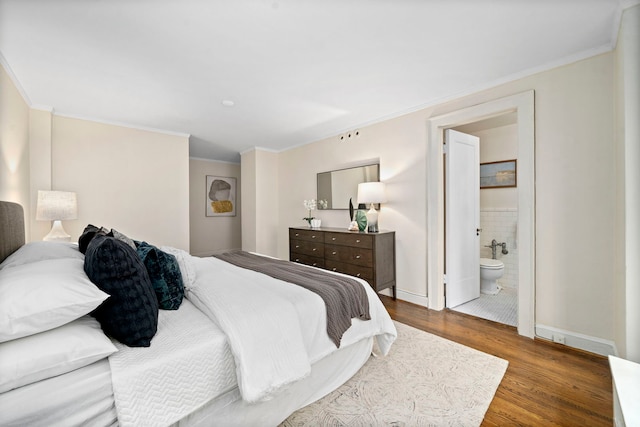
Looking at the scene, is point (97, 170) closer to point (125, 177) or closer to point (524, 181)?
point (125, 177)

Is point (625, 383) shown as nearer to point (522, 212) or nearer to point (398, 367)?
point (398, 367)

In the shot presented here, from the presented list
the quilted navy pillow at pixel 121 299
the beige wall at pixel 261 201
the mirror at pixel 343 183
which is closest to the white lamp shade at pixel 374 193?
the mirror at pixel 343 183

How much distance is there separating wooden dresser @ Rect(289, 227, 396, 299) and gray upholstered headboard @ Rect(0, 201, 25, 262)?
117 inches

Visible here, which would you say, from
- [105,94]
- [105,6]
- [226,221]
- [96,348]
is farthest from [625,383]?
[226,221]

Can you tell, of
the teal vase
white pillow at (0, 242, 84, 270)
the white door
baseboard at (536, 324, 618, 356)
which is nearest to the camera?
white pillow at (0, 242, 84, 270)

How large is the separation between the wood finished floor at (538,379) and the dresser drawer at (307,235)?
1.71 m

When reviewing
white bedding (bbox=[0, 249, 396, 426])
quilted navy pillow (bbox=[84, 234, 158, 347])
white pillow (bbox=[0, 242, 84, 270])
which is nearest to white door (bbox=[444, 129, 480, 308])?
white bedding (bbox=[0, 249, 396, 426])

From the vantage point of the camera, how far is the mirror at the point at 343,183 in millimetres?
3969

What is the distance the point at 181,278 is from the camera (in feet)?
5.63

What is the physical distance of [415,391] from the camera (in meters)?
1.78

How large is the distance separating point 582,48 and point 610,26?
0.25 meters

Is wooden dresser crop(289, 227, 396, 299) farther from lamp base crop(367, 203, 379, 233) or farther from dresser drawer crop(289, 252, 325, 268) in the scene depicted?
lamp base crop(367, 203, 379, 233)

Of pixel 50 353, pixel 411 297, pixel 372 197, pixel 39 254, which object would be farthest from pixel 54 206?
pixel 411 297

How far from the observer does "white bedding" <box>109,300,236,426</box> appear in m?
1.01
